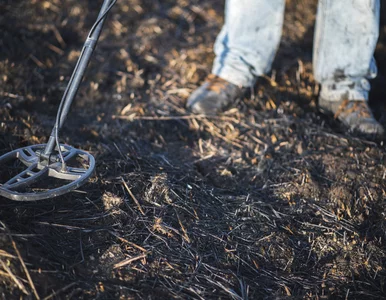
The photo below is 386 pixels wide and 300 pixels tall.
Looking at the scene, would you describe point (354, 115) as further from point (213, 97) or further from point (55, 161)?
point (55, 161)

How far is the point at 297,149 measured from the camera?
2453mm

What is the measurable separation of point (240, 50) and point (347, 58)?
63cm

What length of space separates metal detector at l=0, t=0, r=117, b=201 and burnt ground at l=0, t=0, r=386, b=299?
0.12m

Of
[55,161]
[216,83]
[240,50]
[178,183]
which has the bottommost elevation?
[178,183]

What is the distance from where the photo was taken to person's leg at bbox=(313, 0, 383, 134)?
2.59m

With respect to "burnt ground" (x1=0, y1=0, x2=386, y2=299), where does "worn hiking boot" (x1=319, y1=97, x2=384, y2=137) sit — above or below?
above

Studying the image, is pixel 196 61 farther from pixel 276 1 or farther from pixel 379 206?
pixel 379 206

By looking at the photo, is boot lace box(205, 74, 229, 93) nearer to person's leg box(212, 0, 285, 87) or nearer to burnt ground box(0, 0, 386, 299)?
person's leg box(212, 0, 285, 87)

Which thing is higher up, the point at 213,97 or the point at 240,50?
the point at 240,50

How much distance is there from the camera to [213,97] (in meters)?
2.79

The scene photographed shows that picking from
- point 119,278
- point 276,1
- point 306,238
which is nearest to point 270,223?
point 306,238

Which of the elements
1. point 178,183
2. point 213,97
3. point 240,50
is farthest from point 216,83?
point 178,183

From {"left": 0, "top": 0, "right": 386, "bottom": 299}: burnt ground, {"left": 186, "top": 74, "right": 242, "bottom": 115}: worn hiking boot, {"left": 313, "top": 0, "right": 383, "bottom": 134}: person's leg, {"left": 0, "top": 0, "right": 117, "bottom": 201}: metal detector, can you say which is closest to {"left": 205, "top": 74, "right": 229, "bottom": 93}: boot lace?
{"left": 186, "top": 74, "right": 242, "bottom": 115}: worn hiking boot

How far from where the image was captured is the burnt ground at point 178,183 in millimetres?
1700
